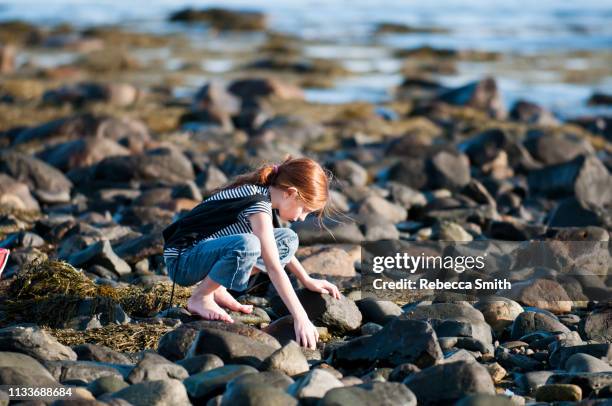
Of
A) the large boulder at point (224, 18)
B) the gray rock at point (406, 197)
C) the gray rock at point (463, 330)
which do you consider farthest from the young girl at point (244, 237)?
the large boulder at point (224, 18)

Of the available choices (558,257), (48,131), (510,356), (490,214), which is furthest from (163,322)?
(48,131)

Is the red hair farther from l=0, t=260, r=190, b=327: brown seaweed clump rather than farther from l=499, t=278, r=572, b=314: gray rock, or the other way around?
l=499, t=278, r=572, b=314: gray rock

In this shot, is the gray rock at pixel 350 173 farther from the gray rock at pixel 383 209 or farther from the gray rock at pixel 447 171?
the gray rock at pixel 383 209

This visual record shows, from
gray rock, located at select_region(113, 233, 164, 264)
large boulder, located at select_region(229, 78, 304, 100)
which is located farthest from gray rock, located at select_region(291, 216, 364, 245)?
large boulder, located at select_region(229, 78, 304, 100)

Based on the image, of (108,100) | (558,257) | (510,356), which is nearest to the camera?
(510,356)

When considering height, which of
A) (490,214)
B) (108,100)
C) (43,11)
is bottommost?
(43,11)

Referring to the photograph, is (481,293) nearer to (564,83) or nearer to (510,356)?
(510,356)

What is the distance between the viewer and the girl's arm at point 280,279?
467 cm

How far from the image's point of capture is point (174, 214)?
7922 mm

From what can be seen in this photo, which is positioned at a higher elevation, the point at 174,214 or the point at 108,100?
the point at 174,214

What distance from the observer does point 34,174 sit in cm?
927

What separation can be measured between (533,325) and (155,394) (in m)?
2.18

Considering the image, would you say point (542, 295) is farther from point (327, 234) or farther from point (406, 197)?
point (406, 197)

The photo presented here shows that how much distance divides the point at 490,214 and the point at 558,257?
170 centimetres
